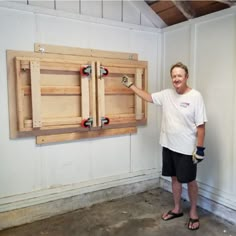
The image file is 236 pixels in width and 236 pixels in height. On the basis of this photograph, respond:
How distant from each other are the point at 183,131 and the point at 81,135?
3.42 feet

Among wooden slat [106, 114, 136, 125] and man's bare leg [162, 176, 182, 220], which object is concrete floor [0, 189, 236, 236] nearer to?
man's bare leg [162, 176, 182, 220]

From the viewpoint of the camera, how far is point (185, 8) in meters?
2.75

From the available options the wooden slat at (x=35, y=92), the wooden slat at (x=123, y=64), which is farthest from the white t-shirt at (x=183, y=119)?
the wooden slat at (x=35, y=92)

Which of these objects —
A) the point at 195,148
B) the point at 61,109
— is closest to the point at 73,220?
the point at 61,109

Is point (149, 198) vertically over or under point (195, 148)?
under

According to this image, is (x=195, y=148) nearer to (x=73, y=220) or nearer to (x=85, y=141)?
(x=85, y=141)

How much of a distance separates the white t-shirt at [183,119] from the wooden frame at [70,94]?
0.60m

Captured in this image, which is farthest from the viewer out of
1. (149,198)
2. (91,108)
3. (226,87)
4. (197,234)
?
(149,198)

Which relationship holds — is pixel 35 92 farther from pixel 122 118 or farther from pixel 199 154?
pixel 199 154

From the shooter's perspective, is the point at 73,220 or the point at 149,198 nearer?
the point at 73,220

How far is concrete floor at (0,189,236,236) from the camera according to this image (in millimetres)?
2385

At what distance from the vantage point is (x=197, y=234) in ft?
7.77

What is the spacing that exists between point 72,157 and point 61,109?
1.72 feet

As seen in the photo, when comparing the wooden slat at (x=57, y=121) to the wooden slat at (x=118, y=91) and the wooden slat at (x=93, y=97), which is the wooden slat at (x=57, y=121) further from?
the wooden slat at (x=118, y=91)
